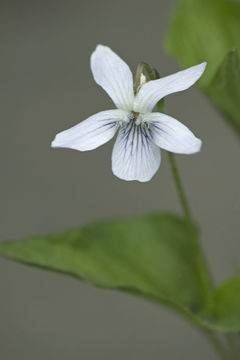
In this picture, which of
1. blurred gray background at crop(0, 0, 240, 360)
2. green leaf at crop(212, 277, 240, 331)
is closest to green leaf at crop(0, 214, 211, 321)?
green leaf at crop(212, 277, 240, 331)

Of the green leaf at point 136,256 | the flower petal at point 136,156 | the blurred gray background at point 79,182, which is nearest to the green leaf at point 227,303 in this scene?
the green leaf at point 136,256

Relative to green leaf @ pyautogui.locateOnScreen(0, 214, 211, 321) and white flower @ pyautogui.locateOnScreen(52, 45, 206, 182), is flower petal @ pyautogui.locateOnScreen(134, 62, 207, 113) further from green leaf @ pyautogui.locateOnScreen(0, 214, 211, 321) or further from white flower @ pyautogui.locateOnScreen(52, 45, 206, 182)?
green leaf @ pyautogui.locateOnScreen(0, 214, 211, 321)

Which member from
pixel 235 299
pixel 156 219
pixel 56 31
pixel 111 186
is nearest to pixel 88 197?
pixel 111 186

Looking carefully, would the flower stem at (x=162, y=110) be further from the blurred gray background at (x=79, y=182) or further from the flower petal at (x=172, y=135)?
the blurred gray background at (x=79, y=182)

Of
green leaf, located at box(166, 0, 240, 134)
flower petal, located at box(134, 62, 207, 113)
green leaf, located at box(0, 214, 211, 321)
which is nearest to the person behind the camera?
flower petal, located at box(134, 62, 207, 113)

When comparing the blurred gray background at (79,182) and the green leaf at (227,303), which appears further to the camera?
the blurred gray background at (79,182)

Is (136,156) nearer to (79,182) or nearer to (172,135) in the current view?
(172,135)

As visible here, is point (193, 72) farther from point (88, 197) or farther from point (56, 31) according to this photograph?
point (56, 31)

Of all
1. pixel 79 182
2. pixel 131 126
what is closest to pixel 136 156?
pixel 131 126
